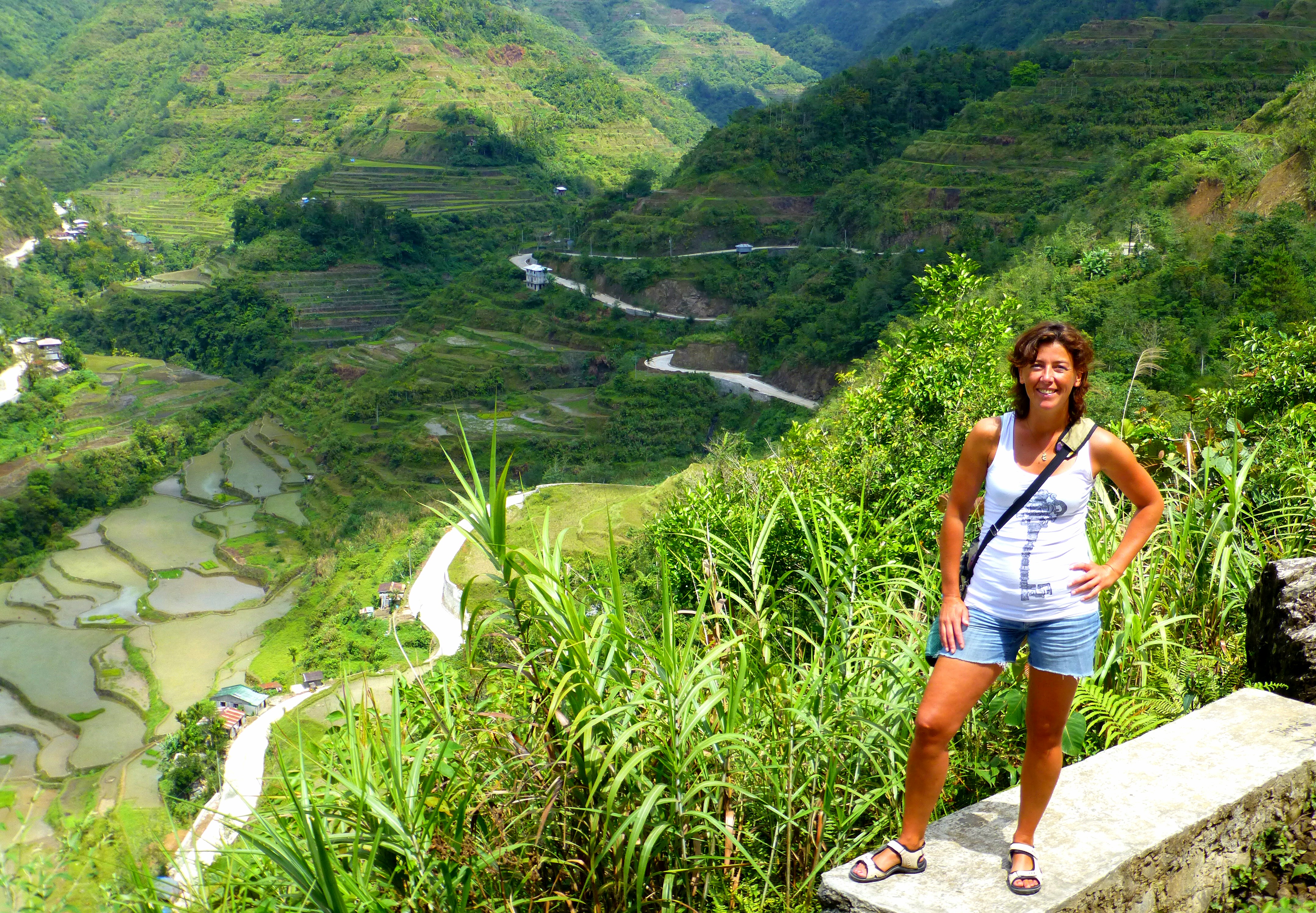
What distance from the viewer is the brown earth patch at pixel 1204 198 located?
2038 centimetres

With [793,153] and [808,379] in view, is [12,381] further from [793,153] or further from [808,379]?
[793,153]

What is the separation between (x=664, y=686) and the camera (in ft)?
6.18

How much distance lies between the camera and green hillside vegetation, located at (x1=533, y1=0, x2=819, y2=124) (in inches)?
4107

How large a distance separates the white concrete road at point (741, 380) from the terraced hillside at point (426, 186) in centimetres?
2826

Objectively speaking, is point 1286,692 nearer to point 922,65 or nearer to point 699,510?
point 699,510

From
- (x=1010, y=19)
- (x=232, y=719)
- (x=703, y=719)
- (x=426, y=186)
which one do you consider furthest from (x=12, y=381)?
(x=1010, y=19)

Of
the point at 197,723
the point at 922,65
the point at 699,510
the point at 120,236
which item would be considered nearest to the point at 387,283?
the point at 120,236

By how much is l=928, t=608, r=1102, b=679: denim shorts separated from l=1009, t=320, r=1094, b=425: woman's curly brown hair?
15.3 inches

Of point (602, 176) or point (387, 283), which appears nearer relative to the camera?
point (387, 283)

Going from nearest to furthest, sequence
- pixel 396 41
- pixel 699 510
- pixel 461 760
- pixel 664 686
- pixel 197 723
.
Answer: pixel 664 686 < pixel 461 760 < pixel 699 510 < pixel 197 723 < pixel 396 41

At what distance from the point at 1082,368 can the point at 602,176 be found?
7170cm

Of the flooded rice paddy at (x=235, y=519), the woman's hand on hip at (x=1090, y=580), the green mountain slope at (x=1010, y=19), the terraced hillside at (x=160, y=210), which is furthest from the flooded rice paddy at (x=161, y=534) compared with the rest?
the green mountain slope at (x=1010, y=19)

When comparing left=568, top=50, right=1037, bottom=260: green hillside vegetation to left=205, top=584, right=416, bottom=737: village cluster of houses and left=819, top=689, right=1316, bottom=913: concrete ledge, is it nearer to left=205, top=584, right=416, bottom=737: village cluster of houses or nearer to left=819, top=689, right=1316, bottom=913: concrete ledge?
left=205, top=584, right=416, bottom=737: village cluster of houses

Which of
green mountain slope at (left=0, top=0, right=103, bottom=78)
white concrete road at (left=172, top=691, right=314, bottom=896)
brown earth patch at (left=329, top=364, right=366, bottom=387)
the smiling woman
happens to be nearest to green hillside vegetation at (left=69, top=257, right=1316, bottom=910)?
the smiling woman
